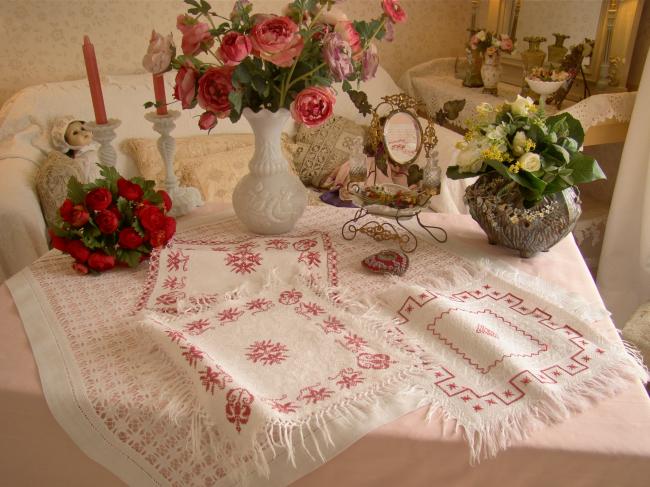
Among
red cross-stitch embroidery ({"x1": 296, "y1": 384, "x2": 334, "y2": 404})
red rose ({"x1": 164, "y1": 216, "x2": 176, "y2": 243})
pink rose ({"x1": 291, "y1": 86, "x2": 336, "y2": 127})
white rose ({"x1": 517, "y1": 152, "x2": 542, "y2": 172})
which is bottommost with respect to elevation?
red cross-stitch embroidery ({"x1": 296, "y1": 384, "x2": 334, "y2": 404})

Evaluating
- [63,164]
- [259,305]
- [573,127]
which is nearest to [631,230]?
[573,127]

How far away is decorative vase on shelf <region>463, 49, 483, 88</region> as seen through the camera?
8.81 ft

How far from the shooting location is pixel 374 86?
2.85m

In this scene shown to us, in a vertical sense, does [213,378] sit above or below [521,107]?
below

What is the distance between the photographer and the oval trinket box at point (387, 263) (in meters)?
1.11

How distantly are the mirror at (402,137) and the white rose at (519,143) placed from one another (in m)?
0.33

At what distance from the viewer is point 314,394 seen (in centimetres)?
79

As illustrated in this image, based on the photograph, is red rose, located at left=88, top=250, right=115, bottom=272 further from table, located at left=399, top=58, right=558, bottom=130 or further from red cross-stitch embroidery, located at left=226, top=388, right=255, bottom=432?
table, located at left=399, top=58, right=558, bottom=130

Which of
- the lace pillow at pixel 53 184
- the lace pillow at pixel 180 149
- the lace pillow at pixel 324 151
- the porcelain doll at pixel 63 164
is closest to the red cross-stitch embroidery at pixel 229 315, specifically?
the porcelain doll at pixel 63 164

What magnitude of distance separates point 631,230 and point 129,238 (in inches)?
79.4

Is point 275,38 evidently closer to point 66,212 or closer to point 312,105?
point 312,105

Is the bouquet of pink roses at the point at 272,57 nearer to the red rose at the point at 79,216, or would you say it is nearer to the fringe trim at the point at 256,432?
the red rose at the point at 79,216

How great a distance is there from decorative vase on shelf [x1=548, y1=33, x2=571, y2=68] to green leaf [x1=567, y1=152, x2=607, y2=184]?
133 centimetres

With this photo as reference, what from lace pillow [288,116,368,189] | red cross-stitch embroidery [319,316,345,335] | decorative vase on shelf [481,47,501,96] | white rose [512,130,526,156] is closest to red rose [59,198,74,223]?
red cross-stitch embroidery [319,316,345,335]
